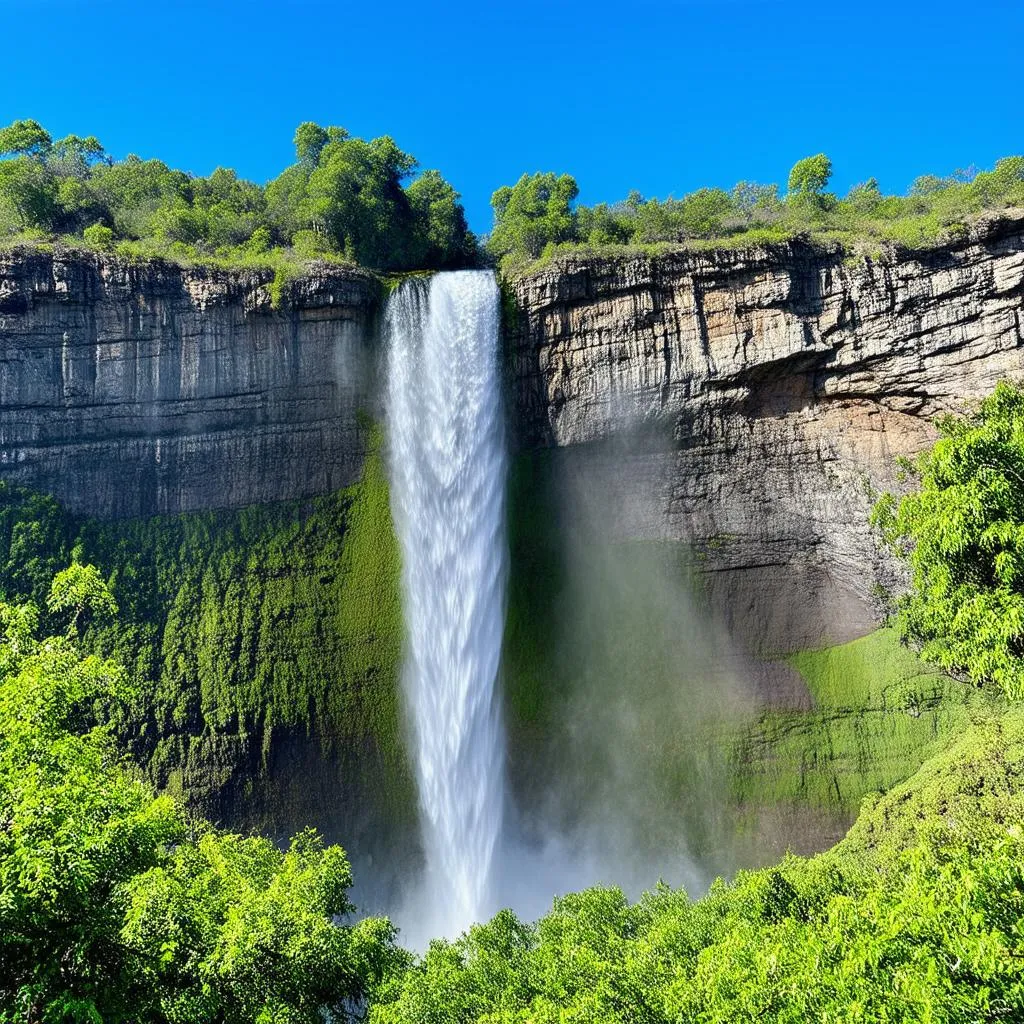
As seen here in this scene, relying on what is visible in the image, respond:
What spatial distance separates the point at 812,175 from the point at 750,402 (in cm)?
1255

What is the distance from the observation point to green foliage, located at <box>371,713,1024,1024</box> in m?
4.85

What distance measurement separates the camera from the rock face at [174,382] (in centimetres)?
2288

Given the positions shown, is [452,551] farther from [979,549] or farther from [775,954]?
[775,954]

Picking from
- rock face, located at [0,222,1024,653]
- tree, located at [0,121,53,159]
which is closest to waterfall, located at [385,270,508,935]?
rock face, located at [0,222,1024,653]

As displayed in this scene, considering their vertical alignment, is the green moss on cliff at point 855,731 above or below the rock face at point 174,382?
below

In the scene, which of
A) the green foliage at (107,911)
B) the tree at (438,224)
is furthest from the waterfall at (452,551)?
the green foliage at (107,911)

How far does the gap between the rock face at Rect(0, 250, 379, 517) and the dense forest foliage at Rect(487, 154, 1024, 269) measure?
8.30m

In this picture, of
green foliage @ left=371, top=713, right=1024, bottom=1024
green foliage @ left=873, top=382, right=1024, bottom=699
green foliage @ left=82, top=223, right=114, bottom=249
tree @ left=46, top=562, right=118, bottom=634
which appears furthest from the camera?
green foliage @ left=82, top=223, right=114, bottom=249

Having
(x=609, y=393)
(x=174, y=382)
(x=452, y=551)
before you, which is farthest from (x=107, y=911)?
(x=609, y=393)

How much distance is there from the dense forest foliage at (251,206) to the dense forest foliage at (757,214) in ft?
12.2

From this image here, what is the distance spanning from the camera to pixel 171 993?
673cm

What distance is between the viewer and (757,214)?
27.7 m

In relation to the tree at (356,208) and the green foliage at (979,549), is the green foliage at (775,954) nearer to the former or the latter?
the green foliage at (979,549)

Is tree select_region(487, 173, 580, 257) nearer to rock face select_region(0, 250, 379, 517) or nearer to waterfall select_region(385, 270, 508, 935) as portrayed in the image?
waterfall select_region(385, 270, 508, 935)
